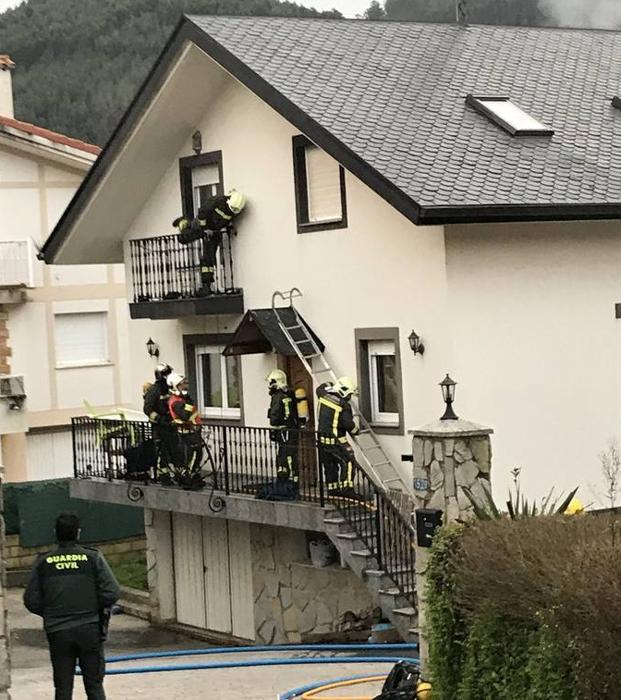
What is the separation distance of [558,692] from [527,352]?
9746 mm

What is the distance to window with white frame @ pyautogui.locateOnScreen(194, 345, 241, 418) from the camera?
23656mm

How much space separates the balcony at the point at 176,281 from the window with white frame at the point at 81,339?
10934mm

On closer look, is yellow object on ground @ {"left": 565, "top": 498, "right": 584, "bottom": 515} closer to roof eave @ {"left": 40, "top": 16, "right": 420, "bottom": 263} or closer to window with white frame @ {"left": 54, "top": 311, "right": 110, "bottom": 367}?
roof eave @ {"left": 40, "top": 16, "right": 420, "bottom": 263}

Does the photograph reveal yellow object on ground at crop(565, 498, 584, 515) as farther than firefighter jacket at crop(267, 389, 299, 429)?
No

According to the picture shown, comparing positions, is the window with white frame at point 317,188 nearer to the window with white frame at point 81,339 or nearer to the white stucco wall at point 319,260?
the white stucco wall at point 319,260

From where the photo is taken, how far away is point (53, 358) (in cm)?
3541

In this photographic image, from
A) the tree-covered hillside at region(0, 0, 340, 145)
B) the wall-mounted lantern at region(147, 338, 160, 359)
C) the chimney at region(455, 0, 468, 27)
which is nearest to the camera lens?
the chimney at region(455, 0, 468, 27)

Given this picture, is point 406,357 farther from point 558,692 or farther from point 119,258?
point 558,692

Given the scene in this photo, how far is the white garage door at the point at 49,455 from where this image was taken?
3509cm

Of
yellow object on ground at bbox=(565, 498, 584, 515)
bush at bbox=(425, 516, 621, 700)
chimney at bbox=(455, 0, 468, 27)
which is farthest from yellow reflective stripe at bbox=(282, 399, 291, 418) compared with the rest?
bush at bbox=(425, 516, 621, 700)

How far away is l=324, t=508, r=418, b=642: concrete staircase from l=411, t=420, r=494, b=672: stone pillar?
15.7 ft

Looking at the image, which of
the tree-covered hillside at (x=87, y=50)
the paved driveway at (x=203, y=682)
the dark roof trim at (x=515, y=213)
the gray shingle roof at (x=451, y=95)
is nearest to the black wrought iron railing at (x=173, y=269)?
the gray shingle roof at (x=451, y=95)

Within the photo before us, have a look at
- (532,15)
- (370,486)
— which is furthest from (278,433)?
(532,15)

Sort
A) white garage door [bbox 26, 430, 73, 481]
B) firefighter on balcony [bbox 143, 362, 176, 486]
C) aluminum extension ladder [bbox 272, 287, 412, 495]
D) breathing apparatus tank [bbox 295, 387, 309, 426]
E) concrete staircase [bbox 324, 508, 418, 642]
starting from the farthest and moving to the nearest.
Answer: white garage door [bbox 26, 430, 73, 481] < firefighter on balcony [bbox 143, 362, 176, 486] < breathing apparatus tank [bbox 295, 387, 309, 426] < aluminum extension ladder [bbox 272, 287, 412, 495] < concrete staircase [bbox 324, 508, 418, 642]
